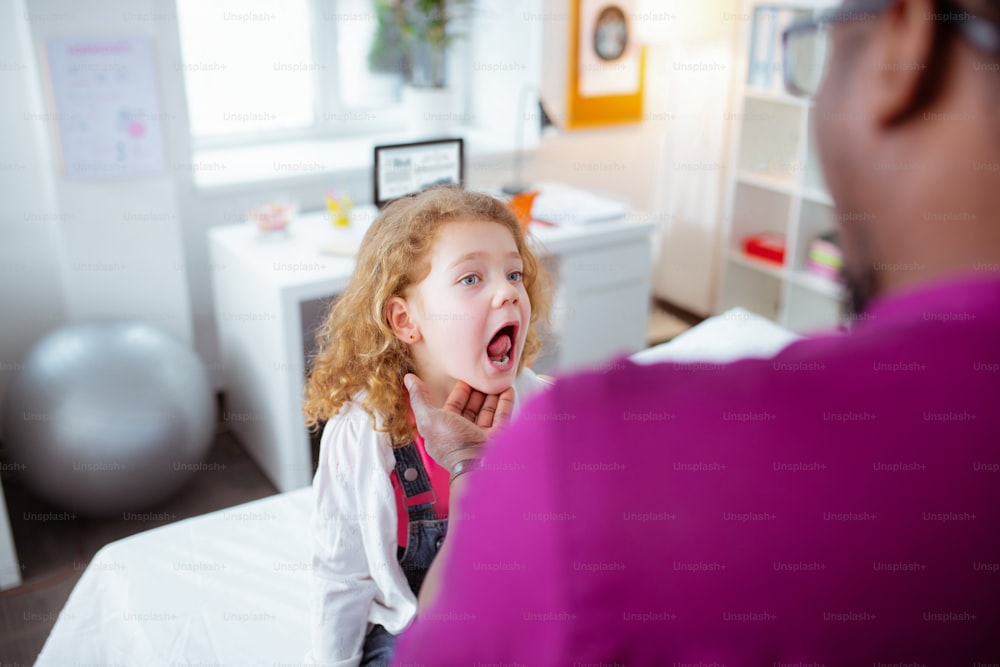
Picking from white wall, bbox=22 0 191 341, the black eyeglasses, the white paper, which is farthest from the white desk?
the black eyeglasses

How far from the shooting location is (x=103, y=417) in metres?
2.13

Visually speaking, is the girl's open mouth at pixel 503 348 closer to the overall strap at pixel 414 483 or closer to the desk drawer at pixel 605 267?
the overall strap at pixel 414 483

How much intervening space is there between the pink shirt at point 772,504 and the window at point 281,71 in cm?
275

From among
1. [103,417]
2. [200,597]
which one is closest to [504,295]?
[200,597]

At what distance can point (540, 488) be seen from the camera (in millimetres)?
436

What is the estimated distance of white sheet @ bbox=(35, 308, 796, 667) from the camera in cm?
140

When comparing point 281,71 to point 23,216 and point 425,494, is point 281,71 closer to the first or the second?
point 23,216

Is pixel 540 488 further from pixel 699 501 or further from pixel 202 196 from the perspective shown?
Answer: pixel 202 196

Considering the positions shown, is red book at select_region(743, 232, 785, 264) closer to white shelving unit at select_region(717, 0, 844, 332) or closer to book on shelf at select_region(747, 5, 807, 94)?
white shelving unit at select_region(717, 0, 844, 332)

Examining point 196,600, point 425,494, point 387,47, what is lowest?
point 196,600

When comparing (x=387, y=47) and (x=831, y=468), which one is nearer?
(x=831, y=468)

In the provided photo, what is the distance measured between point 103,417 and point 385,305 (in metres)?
1.16

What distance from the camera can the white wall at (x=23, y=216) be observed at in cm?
234

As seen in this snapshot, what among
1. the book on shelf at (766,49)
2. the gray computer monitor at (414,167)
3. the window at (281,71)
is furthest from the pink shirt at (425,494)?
the book on shelf at (766,49)
